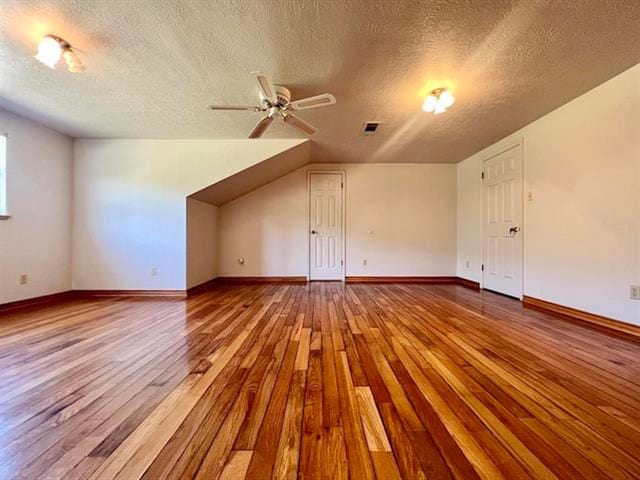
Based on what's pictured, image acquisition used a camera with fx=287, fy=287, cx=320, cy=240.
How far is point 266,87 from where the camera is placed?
218 cm

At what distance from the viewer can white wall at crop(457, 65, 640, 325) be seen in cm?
233

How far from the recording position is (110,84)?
2527 mm

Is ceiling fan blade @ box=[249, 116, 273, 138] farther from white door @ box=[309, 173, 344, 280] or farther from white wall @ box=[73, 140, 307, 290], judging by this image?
white door @ box=[309, 173, 344, 280]

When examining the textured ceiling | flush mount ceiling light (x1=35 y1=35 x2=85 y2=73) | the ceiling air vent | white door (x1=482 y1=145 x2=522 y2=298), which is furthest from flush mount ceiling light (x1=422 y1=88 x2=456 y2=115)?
flush mount ceiling light (x1=35 y1=35 x2=85 y2=73)

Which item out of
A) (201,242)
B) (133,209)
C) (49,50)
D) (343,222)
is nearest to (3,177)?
(133,209)

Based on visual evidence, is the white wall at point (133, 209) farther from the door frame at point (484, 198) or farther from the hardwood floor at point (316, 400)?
the door frame at point (484, 198)

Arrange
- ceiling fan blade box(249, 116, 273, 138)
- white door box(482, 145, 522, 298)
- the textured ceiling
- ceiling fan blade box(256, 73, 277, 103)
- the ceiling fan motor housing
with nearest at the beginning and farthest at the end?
the textured ceiling
ceiling fan blade box(256, 73, 277, 103)
the ceiling fan motor housing
ceiling fan blade box(249, 116, 273, 138)
white door box(482, 145, 522, 298)

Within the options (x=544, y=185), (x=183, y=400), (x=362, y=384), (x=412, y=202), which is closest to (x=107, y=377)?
(x=183, y=400)

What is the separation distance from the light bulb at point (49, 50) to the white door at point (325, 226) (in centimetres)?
367

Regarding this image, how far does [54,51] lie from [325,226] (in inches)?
156

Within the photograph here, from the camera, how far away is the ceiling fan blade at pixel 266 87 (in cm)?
Answer: 206

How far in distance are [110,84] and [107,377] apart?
2.42 meters

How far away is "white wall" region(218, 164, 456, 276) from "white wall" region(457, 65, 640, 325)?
1800 millimetres

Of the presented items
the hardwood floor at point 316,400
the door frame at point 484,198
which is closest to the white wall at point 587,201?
the door frame at point 484,198
